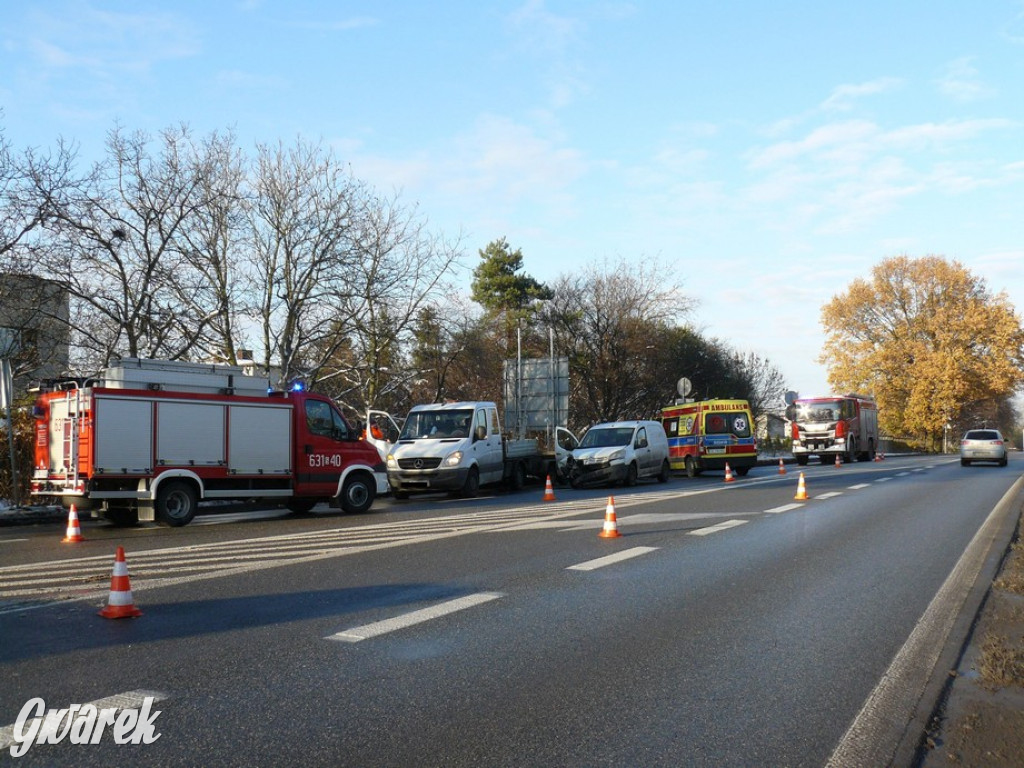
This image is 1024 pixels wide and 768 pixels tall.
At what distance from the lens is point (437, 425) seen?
75.2 ft

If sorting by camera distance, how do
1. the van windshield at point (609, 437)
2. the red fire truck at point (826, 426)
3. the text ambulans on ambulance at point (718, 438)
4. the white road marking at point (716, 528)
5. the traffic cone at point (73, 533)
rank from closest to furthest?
the white road marking at point (716, 528) → the traffic cone at point (73, 533) → the van windshield at point (609, 437) → the text ambulans on ambulance at point (718, 438) → the red fire truck at point (826, 426)

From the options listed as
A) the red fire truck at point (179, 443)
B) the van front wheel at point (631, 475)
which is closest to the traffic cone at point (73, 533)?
the red fire truck at point (179, 443)

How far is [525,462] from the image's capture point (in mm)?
26031

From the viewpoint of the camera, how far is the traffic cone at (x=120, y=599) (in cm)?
721

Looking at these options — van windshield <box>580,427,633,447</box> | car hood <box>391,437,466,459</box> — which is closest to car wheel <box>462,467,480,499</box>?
car hood <box>391,437,466,459</box>

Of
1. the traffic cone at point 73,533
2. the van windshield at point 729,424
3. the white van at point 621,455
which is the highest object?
the van windshield at point 729,424

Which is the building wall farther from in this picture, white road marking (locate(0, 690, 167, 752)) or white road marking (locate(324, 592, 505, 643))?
white road marking (locate(0, 690, 167, 752))

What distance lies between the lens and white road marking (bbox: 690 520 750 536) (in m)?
12.9

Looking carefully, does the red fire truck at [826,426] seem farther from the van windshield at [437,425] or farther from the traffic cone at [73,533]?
the traffic cone at [73,533]

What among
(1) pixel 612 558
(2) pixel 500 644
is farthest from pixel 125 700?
(1) pixel 612 558

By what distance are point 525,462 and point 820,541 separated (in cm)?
1452

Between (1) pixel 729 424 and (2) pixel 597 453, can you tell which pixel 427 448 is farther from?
(1) pixel 729 424

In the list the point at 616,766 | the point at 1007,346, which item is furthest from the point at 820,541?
the point at 1007,346

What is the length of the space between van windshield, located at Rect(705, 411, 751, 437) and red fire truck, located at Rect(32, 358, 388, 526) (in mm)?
16253
